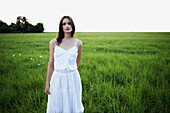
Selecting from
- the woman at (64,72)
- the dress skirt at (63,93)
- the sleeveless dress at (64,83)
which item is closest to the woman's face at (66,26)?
the woman at (64,72)

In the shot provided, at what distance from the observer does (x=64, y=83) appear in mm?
1438

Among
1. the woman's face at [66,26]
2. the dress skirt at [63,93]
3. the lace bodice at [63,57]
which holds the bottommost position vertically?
the dress skirt at [63,93]

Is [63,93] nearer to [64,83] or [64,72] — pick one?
[64,83]

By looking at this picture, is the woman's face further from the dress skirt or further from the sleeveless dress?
the dress skirt

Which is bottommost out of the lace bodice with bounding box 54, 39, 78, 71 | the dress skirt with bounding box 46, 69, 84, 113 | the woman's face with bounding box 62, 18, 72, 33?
the dress skirt with bounding box 46, 69, 84, 113

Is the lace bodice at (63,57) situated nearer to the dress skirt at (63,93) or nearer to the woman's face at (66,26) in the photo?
the dress skirt at (63,93)

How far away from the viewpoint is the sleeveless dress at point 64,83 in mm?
1377

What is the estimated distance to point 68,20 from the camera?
56.9 inches

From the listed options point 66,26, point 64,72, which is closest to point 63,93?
point 64,72

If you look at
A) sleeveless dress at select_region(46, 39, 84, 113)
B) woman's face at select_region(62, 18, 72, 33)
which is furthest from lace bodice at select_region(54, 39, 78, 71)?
woman's face at select_region(62, 18, 72, 33)

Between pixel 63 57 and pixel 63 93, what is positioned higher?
pixel 63 57

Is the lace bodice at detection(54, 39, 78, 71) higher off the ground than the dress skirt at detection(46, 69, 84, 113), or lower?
higher

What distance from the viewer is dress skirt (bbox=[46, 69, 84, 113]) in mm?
1446

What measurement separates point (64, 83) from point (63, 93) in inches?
6.6
